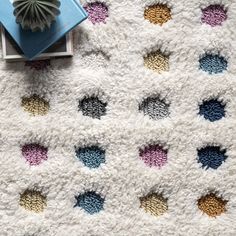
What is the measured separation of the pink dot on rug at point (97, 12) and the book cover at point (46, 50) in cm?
4

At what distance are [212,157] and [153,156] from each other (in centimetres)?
8

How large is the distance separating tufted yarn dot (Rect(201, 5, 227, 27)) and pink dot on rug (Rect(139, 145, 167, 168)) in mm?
184

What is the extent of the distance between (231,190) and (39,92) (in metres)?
0.29

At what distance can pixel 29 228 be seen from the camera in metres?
0.75

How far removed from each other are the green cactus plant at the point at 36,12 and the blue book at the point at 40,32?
1 centimetres

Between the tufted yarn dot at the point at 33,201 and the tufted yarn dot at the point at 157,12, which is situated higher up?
the tufted yarn dot at the point at 157,12

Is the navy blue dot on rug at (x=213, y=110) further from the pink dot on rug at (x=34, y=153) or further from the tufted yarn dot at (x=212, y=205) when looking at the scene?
the pink dot on rug at (x=34, y=153)

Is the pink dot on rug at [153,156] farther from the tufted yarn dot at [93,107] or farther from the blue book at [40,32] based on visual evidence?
the blue book at [40,32]

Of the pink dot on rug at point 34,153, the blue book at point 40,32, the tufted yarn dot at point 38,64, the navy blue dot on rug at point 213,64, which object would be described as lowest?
the pink dot on rug at point 34,153

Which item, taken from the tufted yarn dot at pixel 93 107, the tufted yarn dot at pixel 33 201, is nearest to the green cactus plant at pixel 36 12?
the tufted yarn dot at pixel 93 107

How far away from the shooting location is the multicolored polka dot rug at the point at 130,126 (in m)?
0.74

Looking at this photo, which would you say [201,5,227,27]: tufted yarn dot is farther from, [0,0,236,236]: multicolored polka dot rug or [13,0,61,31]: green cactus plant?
[13,0,61,31]: green cactus plant

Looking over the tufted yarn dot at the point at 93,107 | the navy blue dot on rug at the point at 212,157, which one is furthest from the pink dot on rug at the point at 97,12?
the navy blue dot on rug at the point at 212,157

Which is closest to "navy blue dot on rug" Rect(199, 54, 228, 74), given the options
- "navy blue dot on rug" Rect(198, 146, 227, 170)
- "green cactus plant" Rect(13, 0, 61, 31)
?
"navy blue dot on rug" Rect(198, 146, 227, 170)
